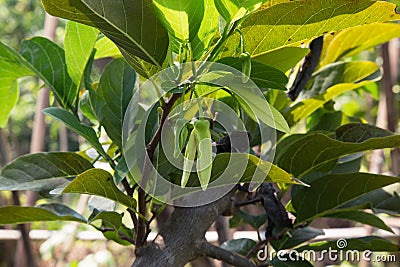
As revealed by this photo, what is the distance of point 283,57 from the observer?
14.4 inches

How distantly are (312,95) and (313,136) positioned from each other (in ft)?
0.40

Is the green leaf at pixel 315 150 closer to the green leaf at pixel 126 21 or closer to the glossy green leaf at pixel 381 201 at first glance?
the glossy green leaf at pixel 381 201

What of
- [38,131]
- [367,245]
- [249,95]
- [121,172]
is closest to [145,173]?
[121,172]

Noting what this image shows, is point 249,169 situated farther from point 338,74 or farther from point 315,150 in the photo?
point 338,74

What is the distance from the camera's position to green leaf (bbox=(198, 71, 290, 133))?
292mm

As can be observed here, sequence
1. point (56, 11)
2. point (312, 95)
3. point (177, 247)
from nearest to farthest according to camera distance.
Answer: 1. point (56, 11)
2. point (177, 247)
3. point (312, 95)

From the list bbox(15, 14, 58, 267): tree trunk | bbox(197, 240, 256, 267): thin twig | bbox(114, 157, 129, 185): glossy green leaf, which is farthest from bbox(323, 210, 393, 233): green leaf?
bbox(15, 14, 58, 267): tree trunk

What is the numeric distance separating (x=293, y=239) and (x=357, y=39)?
0.77 feet

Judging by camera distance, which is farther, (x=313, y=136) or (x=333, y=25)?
(x=313, y=136)

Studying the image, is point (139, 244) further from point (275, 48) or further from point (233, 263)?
point (275, 48)

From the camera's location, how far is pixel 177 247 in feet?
1.30

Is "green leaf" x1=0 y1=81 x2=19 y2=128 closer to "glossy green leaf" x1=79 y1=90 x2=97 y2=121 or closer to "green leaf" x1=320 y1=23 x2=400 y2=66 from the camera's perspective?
"glossy green leaf" x1=79 y1=90 x2=97 y2=121

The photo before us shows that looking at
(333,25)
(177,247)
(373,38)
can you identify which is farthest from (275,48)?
(373,38)

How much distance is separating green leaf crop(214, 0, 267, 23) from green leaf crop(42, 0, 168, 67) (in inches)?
1.6
